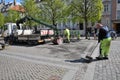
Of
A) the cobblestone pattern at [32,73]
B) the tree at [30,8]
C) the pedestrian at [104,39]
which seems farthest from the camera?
the tree at [30,8]

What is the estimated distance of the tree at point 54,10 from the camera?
1391 inches

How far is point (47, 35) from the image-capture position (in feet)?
77.9

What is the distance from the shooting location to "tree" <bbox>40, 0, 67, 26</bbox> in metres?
35.3

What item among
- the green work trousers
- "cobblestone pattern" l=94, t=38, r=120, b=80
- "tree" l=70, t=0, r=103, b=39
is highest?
"tree" l=70, t=0, r=103, b=39

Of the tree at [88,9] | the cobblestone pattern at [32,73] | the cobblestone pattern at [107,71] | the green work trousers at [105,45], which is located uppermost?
the tree at [88,9]

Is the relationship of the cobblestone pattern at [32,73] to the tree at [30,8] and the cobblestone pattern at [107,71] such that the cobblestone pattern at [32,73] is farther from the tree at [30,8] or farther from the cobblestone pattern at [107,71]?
the tree at [30,8]

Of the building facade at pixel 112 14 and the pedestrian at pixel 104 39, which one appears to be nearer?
the pedestrian at pixel 104 39

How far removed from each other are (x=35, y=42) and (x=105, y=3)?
28144 mm

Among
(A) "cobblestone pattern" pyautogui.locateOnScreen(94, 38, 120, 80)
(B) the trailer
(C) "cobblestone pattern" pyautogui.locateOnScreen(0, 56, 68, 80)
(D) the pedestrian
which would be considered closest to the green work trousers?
(D) the pedestrian

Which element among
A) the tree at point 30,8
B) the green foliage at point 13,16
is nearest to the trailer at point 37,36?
the tree at point 30,8

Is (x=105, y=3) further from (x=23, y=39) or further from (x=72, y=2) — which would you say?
(x=23, y=39)

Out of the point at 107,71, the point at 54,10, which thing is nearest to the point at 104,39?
the point at 107,71

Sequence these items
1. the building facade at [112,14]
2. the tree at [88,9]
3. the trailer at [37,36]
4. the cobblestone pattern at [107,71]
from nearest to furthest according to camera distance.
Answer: the cobblestone pattern at [107,71] → the trailer at [37,36] → the tree at [88,9] → the building facade at [112,14]

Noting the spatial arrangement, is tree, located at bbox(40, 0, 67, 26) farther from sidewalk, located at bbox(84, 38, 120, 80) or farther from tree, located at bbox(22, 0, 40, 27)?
sidewalk, located at bbox(84, 38, 120, 80)
